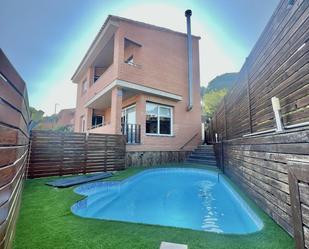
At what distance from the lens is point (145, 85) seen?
10.5 m

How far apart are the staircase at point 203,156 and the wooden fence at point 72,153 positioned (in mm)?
4817

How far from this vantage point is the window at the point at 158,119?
11.0 meters

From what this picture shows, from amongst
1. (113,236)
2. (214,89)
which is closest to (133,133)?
(113,236)

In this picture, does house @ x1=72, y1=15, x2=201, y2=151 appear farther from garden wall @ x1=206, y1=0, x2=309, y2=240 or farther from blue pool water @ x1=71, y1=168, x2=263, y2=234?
garden wall @ x1=206, y1=0, x2=309, y2=240

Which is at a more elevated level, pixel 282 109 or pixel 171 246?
pixel 282 109

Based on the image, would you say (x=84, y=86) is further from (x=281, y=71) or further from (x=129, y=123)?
(x=281, y=71)

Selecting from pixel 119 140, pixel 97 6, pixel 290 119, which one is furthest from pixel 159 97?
pixel 290 119

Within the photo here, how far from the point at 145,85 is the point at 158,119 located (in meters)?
2.27

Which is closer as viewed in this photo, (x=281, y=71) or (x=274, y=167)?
(x=274, y=167)

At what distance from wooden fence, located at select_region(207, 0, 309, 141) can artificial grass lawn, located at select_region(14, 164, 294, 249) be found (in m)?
1.73

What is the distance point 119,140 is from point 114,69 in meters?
3.86

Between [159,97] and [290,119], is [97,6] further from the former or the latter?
[290,119]

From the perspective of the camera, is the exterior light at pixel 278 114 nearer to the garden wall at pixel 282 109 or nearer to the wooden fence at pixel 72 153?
the garden wall at pixel 282 109

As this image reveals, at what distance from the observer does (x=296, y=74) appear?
110 inches
